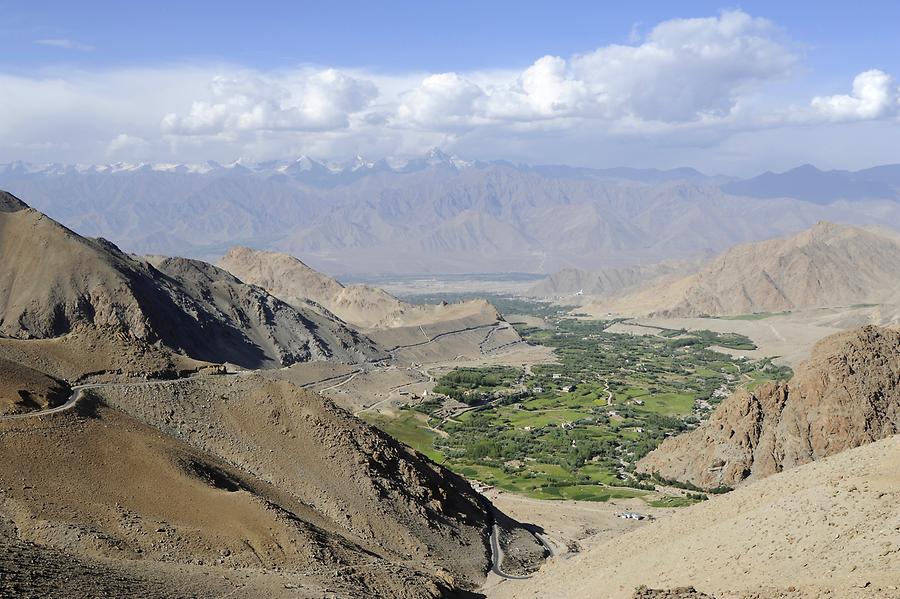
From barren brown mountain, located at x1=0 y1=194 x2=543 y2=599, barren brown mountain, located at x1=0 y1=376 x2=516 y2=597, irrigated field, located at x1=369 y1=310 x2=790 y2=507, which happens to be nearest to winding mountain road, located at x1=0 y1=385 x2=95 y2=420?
barren brown mountain, located at x1=0 y1=194 x2=543 y2=599

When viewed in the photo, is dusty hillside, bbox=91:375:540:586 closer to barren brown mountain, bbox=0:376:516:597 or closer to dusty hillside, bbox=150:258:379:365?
barren brown mountain, bbox=0:376:516:597

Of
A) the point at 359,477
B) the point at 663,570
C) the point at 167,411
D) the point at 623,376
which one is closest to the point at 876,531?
the point at 663,570

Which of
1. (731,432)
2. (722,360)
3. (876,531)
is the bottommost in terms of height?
(722,360)

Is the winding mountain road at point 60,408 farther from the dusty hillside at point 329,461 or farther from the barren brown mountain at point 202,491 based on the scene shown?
the dusty hillside at point 329,461

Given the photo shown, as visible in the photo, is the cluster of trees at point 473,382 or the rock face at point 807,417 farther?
the cluster of trees at point 473,382

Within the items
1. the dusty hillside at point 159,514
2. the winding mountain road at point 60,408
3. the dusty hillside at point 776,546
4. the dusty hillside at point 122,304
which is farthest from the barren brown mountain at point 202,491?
the dusty hillside at point 122,304

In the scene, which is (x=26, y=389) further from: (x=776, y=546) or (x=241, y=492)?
(x=776, y=546)

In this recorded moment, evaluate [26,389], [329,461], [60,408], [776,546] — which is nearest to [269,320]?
[329,461]

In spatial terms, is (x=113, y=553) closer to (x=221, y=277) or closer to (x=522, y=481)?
(x=522, y=481)
